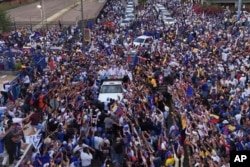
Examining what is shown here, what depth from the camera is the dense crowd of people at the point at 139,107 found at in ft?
39.8

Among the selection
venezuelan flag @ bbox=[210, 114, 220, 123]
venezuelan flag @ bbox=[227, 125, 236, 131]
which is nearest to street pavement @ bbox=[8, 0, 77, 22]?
venezuelan flag @ bbox=[210, 114, 220, 123]

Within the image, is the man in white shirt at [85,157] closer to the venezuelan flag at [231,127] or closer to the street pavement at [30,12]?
the venezuelan flag at [231,127]

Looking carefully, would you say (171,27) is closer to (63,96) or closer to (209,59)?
(209,59)

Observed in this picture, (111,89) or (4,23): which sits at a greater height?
(4,23)

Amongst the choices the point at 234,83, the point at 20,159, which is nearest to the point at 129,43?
the point at 234,83

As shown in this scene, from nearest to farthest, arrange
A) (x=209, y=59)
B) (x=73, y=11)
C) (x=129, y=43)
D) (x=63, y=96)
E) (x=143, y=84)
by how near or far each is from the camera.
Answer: (x=63, y=96) → (x=143, y=84) → (x=209, y=59) → (x=129, y=43) → (x=73, y=11)

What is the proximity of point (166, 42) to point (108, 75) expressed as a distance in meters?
9.89

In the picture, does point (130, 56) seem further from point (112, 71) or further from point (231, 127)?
point (231, 127)

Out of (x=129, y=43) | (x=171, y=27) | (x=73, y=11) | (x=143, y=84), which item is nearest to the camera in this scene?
(x=143, y=84)

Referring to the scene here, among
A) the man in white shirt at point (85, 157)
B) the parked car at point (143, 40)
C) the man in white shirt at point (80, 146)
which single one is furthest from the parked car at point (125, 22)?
the man in white shirt at point (85, 157)

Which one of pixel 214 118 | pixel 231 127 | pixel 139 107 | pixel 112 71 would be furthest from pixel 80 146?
pixel 112 71

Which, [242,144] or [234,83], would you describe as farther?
[234,83]

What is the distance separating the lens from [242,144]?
12109 mm

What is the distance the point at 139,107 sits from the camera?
15211mm
